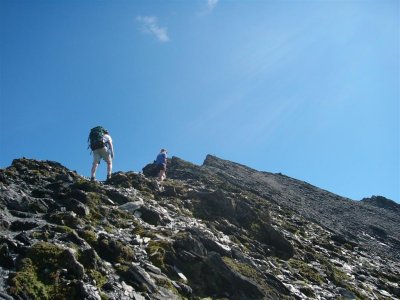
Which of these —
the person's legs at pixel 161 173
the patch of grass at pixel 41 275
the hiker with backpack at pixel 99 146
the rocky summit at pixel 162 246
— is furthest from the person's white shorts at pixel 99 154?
the patch of grass at pixel 41 275

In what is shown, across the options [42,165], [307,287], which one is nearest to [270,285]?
[307,287]

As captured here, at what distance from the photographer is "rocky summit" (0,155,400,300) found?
12.7 metres

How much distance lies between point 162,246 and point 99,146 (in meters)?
10.9

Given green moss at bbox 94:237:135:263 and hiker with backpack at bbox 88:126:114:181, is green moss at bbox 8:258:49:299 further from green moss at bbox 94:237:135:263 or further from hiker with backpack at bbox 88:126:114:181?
hiker with backpack at bbox 88:126:114:181

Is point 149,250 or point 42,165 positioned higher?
point 42,165

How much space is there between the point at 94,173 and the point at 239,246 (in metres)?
10.3

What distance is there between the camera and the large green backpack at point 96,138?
84.3ft

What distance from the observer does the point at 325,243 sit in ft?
93.0

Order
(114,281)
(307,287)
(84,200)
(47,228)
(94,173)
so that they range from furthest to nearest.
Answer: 1. (94,173)
2. (84,200)
3. (307,287)
4. (47,228)
5. (114,281)

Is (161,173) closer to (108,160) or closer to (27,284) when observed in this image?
(108,160)

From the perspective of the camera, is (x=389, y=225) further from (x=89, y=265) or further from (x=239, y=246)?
(x=89, y=265)

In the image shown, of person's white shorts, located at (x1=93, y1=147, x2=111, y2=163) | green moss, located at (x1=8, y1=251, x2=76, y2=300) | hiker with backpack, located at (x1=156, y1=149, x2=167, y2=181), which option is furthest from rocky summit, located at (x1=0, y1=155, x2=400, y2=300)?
person's white shorts, located at (x1=93, y1=147, x2=111, y2=163)

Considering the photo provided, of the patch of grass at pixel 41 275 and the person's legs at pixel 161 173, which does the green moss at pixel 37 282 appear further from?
the person's legs at pixel 161 173

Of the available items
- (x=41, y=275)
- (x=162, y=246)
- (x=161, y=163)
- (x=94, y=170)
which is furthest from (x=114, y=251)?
(x=161, y=163)
